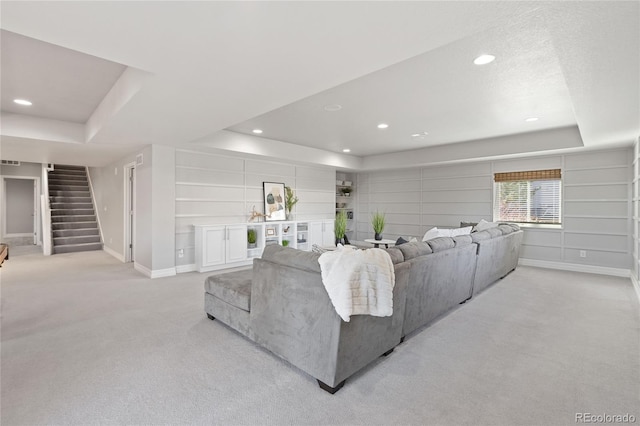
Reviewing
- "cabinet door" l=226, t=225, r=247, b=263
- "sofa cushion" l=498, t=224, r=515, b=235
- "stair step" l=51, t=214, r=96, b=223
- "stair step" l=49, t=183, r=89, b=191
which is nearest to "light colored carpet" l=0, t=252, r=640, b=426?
"sofa cushion" l=498, t=224, r=515, b=235

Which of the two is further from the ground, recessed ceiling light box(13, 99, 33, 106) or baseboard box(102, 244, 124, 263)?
recessed ceiling light box(13, 99, 33, 106)

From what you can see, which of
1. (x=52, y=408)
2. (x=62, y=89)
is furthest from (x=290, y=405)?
(x=62, y=89)

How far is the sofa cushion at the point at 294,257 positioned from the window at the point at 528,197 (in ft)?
18.5

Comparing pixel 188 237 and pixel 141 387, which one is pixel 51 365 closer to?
pixel 141 387

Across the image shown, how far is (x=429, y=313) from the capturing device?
2.87m

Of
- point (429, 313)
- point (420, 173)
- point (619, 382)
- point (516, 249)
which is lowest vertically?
point (619, 382)

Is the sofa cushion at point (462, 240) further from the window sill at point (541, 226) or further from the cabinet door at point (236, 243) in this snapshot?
the cabinet door at point (236, 243)

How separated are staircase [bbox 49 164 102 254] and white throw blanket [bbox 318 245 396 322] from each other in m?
8.18

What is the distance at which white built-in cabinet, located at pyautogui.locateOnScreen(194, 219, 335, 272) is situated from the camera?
507cm

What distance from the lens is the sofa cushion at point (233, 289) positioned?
2.56 metres

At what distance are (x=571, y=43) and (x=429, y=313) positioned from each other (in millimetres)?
2337

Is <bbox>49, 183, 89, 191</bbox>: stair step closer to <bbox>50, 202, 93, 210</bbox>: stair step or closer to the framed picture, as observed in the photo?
<bbox>50, 202, 93, 210</bbox>: stair step

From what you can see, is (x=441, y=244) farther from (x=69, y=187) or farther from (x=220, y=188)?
(x=69, y=187)

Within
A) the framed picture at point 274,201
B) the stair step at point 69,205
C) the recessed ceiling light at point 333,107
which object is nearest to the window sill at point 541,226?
the recessed ceiling light at point 333,107
